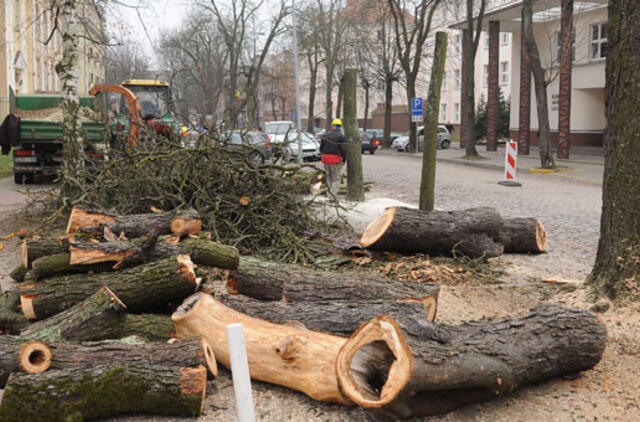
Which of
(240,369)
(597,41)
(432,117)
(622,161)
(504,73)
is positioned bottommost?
(240,369)

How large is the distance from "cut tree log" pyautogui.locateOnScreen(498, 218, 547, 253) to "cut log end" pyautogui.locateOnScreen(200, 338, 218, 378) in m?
5.04

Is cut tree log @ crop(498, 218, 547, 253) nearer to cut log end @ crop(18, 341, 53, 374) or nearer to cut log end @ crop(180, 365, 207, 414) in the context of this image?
cut log end @ crop(180, 365, 207, 414)

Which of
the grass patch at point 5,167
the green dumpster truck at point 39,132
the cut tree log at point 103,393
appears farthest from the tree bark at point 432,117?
the grass patch at point 5,167

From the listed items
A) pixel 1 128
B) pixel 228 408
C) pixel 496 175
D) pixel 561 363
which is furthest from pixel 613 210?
pixel 496 175

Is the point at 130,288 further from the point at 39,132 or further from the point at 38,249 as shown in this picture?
the point at 39,132

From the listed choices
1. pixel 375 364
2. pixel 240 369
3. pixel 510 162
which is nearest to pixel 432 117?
pixel 375 364

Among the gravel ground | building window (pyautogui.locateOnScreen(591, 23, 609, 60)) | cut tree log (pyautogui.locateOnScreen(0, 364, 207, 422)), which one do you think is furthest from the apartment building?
cut tree log (pyautogui.locateOnScreen(0, 364, 207, 422))

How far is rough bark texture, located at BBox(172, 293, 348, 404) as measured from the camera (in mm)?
4051

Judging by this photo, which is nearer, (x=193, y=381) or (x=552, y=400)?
(x=193, y=381)

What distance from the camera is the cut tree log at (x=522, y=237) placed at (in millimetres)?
8484

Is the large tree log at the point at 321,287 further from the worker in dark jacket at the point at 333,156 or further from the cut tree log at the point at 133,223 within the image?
the worker in dark jacket at the point at 333,156

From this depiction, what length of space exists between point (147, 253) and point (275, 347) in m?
2.39

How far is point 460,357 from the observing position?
3.85 metres

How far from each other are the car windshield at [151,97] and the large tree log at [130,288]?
18.8 m
